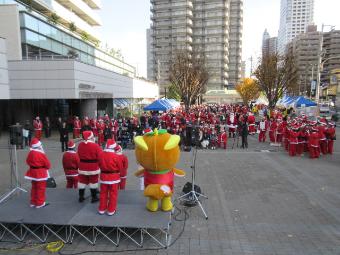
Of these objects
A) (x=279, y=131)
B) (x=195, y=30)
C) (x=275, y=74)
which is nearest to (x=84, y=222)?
(x=279, y=131)

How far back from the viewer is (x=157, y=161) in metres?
6.02

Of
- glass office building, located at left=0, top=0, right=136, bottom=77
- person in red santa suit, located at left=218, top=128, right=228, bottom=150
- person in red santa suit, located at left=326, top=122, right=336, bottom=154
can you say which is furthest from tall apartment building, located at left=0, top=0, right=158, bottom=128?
person in red santa suit, located at left=326, top=122, right=336, bottom=154

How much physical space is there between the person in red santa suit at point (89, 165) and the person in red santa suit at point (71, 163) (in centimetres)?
125

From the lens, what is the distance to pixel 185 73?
97.6ft

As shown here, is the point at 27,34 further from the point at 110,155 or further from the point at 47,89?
the point at 110,155

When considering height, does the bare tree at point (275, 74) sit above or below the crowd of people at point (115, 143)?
above

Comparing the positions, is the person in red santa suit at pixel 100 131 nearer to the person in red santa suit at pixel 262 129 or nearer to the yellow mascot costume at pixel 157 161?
the person in red santa suit at pixel 262 129

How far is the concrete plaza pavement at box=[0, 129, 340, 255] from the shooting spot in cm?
558

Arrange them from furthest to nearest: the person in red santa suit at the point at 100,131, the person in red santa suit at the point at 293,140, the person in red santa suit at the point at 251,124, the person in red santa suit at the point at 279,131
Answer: the person in red santa suit at the point at 251,124 → the person in red santa suit at the point at 100,131 → the person in red santa suit at the point at 279,131 → the person in red santa suit at the point at 293,140

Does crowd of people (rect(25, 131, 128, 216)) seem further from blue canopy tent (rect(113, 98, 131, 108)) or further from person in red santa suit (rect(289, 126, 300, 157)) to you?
blue canopy tent (rect(113, 98, 131, 108))

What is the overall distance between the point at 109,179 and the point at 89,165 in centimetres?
90

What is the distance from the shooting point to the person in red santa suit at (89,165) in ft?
21.6

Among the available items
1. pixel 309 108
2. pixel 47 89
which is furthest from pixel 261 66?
pixel 47 89

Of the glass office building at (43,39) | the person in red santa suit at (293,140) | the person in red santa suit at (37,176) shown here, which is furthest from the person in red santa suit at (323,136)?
the glass office building at (43,39)
